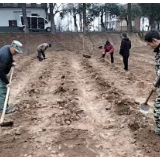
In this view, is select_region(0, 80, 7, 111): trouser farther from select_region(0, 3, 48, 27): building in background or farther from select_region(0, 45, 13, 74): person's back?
select_region(0, 3, 48, 27): building in background

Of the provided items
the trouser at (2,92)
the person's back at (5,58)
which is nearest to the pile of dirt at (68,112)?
the trouser at (2,92)

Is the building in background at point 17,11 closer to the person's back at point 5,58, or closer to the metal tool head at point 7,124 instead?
the person's back at point 5,58

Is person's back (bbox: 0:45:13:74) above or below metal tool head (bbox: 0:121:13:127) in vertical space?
above

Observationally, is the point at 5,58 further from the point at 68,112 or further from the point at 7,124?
the point at 68,112

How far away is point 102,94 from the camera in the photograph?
19.3ft

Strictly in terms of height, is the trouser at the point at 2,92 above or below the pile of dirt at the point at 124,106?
above

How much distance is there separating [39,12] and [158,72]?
21407mm

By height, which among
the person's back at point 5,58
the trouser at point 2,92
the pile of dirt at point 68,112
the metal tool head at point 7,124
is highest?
the person's back at point 5,58

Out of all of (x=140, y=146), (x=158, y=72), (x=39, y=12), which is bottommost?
(x=140, y=146)

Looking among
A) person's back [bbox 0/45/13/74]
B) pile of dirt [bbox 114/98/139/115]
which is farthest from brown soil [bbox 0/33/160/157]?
person's back [bbox 0/45/13/74]

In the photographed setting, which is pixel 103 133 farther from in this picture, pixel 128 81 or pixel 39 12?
pixel 39 12

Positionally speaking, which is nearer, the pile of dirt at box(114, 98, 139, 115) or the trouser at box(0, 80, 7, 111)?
the pile of dirt at box(114, 98, 139, 115)

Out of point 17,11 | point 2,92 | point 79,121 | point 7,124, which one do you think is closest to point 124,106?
point 79,121

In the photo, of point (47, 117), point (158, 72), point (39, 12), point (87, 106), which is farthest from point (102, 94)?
point (39, 12)
